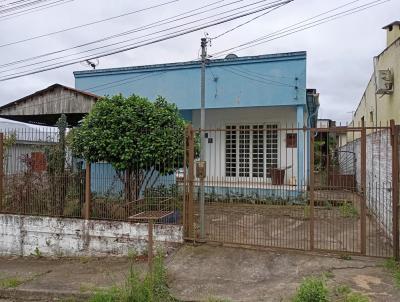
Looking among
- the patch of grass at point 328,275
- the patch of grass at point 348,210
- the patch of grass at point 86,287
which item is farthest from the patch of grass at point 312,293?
the patch of grass at point 348,210

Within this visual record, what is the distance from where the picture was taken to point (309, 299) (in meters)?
4.48

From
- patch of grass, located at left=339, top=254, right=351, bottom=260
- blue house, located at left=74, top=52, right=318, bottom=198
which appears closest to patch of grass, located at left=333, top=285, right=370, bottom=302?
patch of grass, located at left=339, top=254, right=351, bottom=260

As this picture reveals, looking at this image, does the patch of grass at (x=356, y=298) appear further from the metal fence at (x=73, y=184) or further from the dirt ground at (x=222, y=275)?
the metal fence at (x=73, y=184)

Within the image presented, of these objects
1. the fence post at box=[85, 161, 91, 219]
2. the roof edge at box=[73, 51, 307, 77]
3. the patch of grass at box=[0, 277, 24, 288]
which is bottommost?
the patch of grass at box=[0, 277, 24, 288]

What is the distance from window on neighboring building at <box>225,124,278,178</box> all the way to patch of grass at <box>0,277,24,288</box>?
25.3 ft

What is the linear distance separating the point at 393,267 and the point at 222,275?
262 centimetres

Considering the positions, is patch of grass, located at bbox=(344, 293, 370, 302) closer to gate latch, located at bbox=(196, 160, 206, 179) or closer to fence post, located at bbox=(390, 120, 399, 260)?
fence post, located at bbox=(390, 120, 399, 260)

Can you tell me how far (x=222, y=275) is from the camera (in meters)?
6.10

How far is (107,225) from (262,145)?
707 cm

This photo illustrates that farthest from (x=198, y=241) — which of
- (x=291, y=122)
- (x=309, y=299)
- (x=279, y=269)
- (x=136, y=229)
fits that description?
(x=291, y=122)

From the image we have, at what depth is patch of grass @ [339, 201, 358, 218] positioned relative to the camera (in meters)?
9.07

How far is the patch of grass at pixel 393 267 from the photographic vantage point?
555 centimetres

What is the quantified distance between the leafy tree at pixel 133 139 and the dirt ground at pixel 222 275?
6.01 ft

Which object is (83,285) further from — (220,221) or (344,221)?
(344,221)
